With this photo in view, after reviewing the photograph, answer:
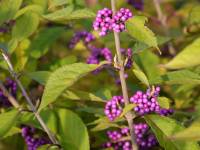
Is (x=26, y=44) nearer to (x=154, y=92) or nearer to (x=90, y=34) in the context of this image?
(x=90, y=34)

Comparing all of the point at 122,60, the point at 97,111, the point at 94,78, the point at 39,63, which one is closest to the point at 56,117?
the point at 97,111

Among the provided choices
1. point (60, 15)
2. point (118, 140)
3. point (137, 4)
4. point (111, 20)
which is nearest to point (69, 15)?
point (60, 15)

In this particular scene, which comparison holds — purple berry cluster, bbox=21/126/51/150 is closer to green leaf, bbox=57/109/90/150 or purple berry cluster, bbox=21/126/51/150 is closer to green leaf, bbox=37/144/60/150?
green leaf, bbox=57/109/90/150

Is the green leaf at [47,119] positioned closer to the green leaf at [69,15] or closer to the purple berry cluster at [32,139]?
the purple berry cluster at [32,139]

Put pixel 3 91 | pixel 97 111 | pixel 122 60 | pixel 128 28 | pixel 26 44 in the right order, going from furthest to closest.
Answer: pixel 26 44, pixel 3 91, pixel 97 111, pixel 122 60, pixel 128 28

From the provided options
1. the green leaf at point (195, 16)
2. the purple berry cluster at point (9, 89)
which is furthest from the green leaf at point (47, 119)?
the green leaf at point (195, 16)

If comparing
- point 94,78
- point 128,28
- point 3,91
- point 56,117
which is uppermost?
point 128,28

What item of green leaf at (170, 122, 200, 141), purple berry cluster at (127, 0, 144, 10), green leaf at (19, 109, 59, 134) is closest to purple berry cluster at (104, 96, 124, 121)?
green leaf at (19, 109, 59, 134)
